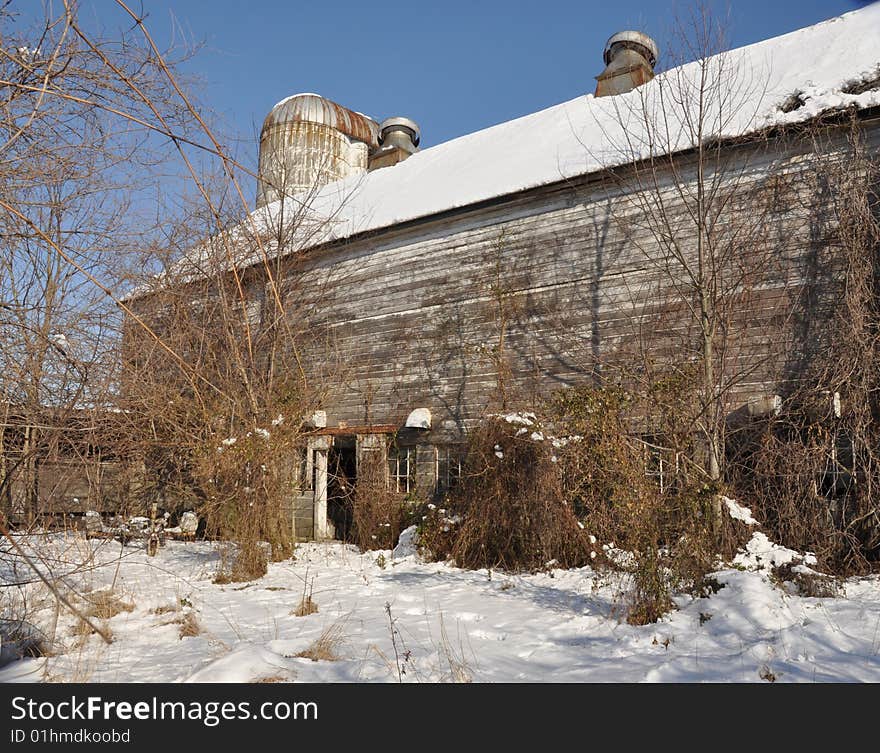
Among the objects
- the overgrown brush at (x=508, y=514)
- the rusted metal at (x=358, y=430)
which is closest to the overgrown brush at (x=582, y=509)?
the overgrown brush at (x=508, y=514)

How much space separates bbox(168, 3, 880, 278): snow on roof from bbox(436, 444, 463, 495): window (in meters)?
3.79

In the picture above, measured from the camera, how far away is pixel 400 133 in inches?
846

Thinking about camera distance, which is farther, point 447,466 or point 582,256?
point 447,466

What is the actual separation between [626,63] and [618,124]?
410cm

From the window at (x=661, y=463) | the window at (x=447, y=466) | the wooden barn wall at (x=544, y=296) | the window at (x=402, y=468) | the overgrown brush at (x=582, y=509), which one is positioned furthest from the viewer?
the window at (x=402, y=468)

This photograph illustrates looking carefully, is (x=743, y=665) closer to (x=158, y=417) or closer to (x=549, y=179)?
(x=549, y=179)

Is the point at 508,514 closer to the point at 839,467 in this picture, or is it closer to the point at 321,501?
the point at 839,467

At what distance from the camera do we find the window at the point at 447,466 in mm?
10906

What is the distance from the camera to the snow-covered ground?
4.13m

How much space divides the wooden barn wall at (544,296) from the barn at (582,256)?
0.03 metres

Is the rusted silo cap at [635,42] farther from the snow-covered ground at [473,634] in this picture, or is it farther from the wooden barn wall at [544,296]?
the snow-covered ground at [473,634]

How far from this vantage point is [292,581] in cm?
811

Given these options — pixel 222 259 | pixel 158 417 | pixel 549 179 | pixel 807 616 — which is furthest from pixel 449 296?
pixel 807 616

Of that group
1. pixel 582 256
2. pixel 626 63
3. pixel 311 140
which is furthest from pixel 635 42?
pixel 311 140
